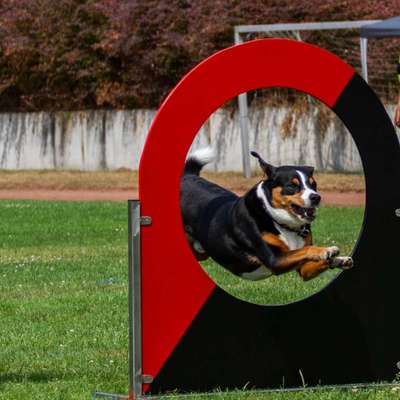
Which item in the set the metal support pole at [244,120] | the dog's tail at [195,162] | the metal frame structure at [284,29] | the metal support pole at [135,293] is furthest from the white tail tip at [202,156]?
the metal support pole at [244,120]

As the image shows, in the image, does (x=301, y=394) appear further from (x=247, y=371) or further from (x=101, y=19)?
(x=101, y=19)

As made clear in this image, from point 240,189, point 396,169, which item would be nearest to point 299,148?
point 240,189

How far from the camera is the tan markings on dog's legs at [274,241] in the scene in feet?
20.8

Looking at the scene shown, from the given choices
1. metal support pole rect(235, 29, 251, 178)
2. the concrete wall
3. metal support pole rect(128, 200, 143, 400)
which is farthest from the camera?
the concrete wall

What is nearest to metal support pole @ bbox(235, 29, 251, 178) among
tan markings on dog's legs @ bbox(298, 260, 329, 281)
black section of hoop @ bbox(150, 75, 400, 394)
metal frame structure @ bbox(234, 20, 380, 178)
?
metal frame structure @ bbox(234, 20, 380, 178)

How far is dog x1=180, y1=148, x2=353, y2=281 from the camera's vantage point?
6.30 metres

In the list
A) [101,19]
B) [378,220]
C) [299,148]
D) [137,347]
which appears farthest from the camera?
[101,19]

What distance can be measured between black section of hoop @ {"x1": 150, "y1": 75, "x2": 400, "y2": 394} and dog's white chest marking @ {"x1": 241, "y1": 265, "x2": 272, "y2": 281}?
0.48ft

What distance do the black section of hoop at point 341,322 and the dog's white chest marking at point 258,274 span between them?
5.8 inches

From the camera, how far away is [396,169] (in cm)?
672

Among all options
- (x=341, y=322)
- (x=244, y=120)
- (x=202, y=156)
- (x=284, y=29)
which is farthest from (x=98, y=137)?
(x=341, y=322)

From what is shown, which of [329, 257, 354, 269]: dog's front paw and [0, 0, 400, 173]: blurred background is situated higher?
[0, 0, 400, 173]: blurred background

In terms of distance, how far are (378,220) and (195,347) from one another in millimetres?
1158

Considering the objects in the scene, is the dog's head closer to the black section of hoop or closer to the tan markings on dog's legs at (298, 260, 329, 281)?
the tan markings on dog's legs at (298, 260, 329, 281)
